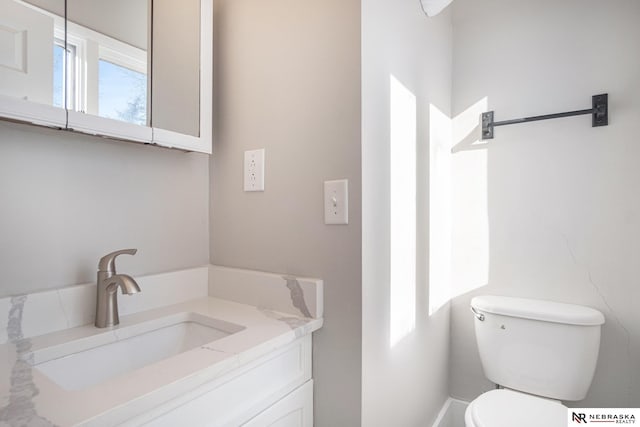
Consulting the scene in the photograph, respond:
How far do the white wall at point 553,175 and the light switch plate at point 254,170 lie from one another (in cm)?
101

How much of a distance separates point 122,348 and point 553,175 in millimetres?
1690

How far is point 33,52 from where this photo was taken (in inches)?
31.5

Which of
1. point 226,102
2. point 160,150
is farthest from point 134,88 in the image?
point 226,102

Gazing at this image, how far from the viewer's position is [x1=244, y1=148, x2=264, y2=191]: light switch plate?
1.17m

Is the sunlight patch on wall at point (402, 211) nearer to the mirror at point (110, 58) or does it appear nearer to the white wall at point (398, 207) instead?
the white wall at point (398, 207)

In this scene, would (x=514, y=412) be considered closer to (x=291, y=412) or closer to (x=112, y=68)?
(x=291, y=412)

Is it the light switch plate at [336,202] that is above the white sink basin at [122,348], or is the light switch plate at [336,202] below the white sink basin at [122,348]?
above

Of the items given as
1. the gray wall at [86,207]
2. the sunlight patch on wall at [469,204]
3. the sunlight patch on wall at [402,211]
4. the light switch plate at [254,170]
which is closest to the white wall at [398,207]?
the sunlight patch on wall at [402,211]

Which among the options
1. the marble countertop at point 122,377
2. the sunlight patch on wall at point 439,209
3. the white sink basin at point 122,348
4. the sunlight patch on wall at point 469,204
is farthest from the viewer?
the sunlight patch on wall at point 469,204

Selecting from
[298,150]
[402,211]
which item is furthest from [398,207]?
[298,150]

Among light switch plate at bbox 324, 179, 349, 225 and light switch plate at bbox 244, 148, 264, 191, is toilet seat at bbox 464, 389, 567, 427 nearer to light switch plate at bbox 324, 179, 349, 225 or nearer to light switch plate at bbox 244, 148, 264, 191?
light switch plate at bbox 324, 179, 349, 225

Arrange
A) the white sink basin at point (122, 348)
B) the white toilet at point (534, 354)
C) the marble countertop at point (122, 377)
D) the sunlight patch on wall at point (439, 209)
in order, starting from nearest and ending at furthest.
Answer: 1. the marble countertop at point (122, 377)
2. the white sink basin at point (122, 348)
3. the white toilet at point (534, 354)
4. the sunlight patch on wall at point (439, 209)

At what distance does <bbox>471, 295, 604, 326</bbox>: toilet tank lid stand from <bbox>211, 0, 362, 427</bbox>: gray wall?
75cm

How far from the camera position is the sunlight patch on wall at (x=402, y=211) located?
1.15 m
